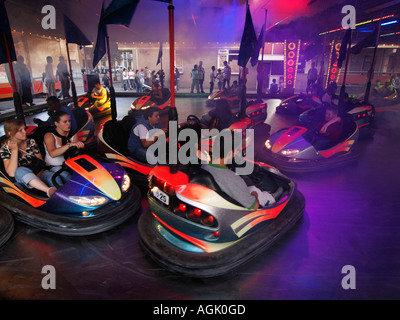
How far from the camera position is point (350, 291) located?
5.79 feet

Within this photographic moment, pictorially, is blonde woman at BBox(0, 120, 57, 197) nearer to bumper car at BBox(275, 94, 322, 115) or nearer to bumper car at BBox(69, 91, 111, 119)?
bumper car at BBox(69, 91, 111, 119)

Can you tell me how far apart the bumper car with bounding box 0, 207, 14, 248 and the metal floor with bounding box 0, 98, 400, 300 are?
2.9 inches

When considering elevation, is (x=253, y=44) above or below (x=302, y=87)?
above

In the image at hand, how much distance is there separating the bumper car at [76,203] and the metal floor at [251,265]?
119mm

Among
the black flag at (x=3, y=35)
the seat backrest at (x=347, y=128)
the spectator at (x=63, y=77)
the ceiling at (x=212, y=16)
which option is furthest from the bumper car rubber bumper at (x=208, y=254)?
the spectator at (x=63, y=77)

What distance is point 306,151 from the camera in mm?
3750

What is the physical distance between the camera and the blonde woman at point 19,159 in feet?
7.77

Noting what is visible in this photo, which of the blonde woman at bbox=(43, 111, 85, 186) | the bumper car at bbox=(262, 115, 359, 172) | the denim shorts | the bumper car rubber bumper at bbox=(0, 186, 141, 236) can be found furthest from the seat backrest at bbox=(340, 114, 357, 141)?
the denim shorts

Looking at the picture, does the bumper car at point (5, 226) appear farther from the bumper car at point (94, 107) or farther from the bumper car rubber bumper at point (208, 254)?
the bumper car at point (94, 107)

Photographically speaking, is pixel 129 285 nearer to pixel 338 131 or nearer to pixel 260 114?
pixel 338 131

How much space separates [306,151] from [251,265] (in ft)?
7.33

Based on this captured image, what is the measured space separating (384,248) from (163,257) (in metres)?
1.77

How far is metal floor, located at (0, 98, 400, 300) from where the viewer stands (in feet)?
5.75
